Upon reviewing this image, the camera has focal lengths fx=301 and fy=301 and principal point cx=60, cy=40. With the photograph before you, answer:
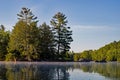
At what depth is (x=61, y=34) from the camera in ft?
208

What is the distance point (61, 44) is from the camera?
6247 cm

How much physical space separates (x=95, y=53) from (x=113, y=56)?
1435 cm

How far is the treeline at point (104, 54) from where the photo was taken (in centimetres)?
11072

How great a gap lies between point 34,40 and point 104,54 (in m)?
65.9

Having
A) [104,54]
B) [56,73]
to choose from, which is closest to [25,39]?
[56,73]

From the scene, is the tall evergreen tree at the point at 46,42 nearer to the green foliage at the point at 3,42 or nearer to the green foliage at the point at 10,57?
the green foliage at the point at 10,57

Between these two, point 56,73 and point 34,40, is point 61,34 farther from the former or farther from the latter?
point 56,73

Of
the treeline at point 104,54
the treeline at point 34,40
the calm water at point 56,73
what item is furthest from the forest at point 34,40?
the treeline at point 104,54

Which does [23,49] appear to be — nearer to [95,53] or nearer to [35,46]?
[35,46]

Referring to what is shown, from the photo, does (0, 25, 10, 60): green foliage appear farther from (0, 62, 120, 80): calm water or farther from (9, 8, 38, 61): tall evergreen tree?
(0, 62, 120, 80): calm water

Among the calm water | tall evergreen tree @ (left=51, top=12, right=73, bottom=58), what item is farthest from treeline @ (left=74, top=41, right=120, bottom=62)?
the calm water

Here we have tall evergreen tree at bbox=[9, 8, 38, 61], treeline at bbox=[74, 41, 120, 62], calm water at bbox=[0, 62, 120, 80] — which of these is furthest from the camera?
treeline at bbox=[74, 41, 120, 62]

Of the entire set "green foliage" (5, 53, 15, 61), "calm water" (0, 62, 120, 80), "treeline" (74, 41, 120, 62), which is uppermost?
"treeline" (74, 41, 120, 62)

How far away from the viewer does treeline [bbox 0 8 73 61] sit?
5688 centimetres
